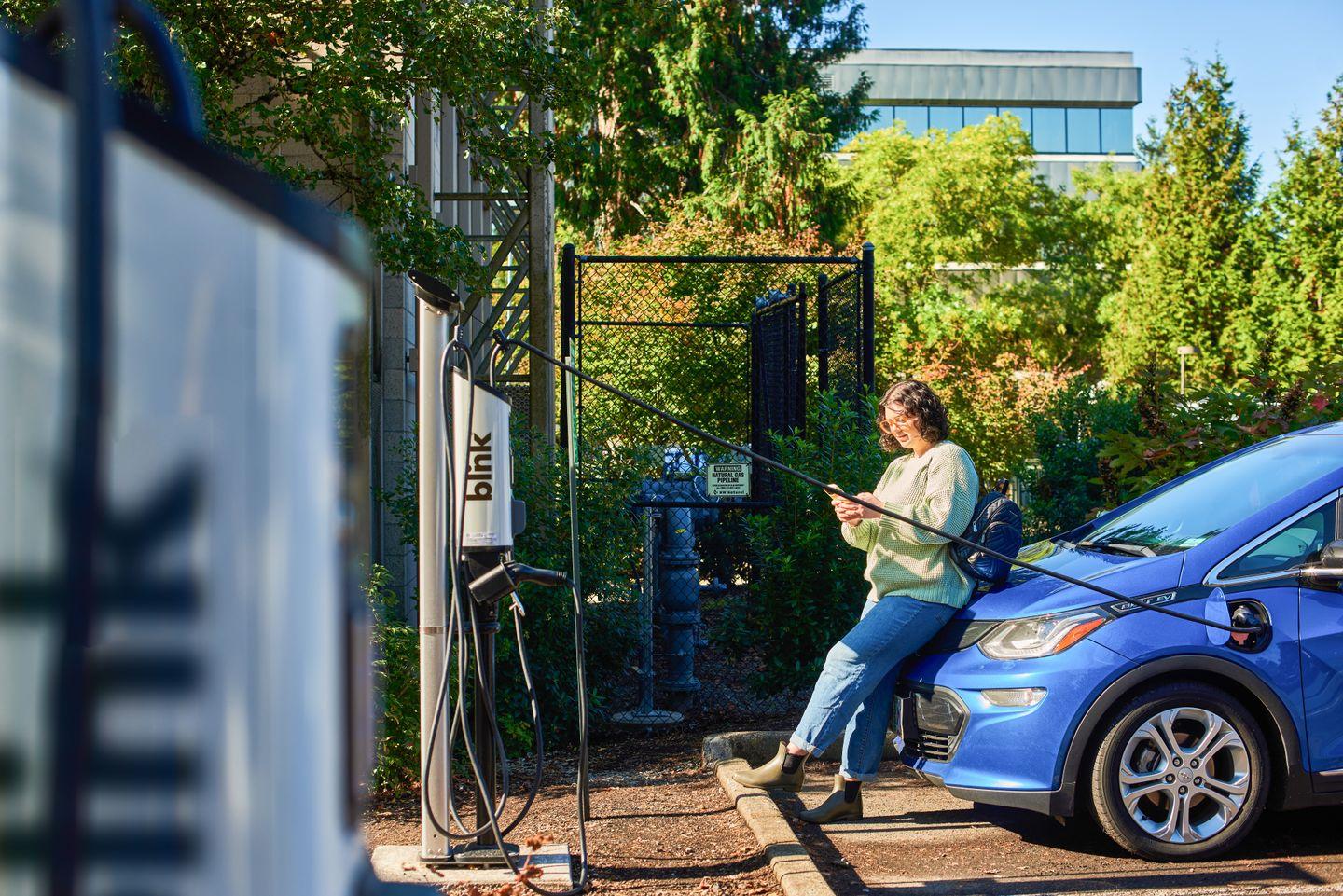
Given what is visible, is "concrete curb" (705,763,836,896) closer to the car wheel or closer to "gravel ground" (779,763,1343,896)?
"gravel ground" (779,763,1343,896)

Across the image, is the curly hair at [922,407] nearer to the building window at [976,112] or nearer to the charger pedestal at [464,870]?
the charger pedestal at [464,870]

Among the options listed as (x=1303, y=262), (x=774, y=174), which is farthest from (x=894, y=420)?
(x=1303, y=262)

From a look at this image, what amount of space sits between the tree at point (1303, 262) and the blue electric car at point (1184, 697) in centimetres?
3049

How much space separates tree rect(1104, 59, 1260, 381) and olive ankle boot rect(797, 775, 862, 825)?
33129mm

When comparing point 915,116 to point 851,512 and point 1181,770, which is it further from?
point 1181,770

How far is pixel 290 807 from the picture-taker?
0.80m

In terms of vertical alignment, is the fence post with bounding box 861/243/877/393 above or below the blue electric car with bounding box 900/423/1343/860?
above

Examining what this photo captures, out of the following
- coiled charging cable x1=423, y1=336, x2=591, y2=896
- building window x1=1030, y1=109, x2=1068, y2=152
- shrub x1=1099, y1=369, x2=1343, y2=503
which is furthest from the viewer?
building window x1=1030, y1=109, x2=1068, y2=152

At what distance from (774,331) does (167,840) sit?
10380 mm

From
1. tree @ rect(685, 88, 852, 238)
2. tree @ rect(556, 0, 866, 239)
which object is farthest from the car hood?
tree @ rect(556, 0, 866, 239)

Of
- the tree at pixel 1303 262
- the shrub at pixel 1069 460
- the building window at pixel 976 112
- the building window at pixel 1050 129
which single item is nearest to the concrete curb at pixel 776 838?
the shrub at pixel 1069 460

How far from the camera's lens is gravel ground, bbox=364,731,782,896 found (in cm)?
495

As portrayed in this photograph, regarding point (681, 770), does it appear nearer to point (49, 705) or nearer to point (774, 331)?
point (774, 331)

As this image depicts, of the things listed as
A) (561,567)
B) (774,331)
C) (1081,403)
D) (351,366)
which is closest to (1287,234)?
(1081,403)
